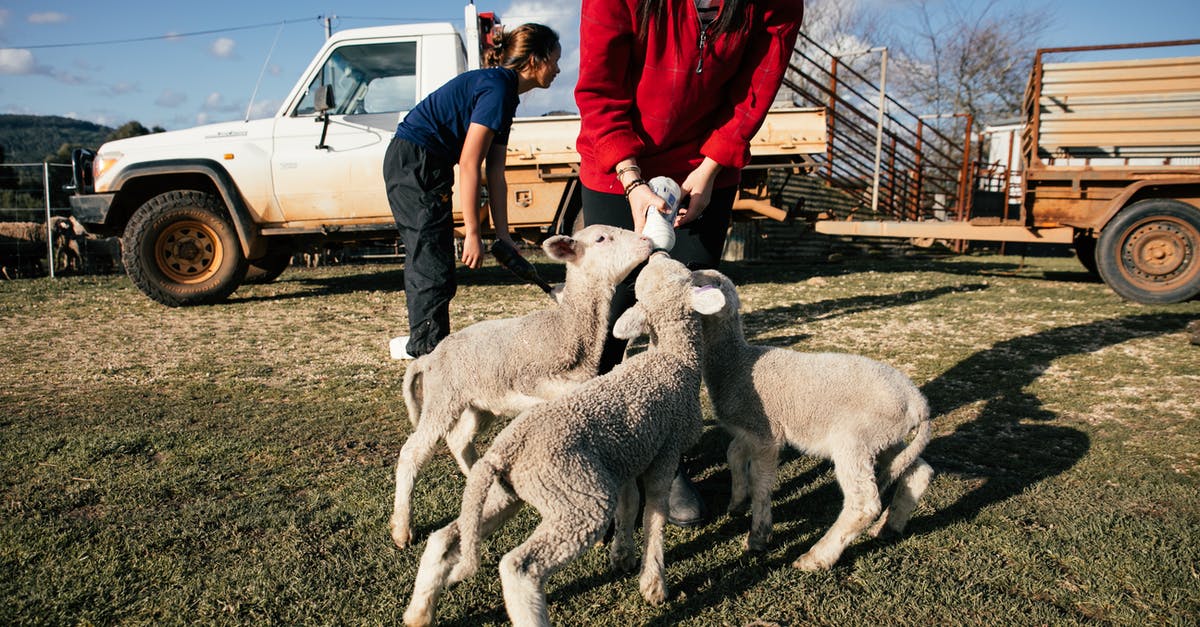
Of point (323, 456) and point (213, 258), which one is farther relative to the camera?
point (213, 258)

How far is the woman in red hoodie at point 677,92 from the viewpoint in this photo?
270 cm

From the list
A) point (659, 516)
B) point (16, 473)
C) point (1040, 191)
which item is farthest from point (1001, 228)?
point (16, 473)

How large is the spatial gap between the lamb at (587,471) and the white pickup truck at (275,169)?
19.1 ft

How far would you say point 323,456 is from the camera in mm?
3584

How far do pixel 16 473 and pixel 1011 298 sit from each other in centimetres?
920

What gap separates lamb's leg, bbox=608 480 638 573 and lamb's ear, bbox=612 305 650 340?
20.7 inches

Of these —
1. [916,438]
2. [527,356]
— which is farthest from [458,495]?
[916,438]

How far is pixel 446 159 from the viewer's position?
12.5ft

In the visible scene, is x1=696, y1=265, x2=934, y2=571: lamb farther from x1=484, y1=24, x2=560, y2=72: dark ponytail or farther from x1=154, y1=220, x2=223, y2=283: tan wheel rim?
x1=154, y1=220, x2=223, y2=283: tan wheel rim

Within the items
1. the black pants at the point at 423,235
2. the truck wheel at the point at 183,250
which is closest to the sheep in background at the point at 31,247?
the truck wheel at the point at 183,250

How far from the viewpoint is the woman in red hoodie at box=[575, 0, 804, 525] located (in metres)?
2.70

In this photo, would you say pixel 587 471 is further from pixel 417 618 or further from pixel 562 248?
pixel 562 248

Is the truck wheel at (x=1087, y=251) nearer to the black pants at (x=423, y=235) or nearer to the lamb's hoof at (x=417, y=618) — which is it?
the black pants at (x=423, y=235)

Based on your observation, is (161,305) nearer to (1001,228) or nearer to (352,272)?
(352,272)
